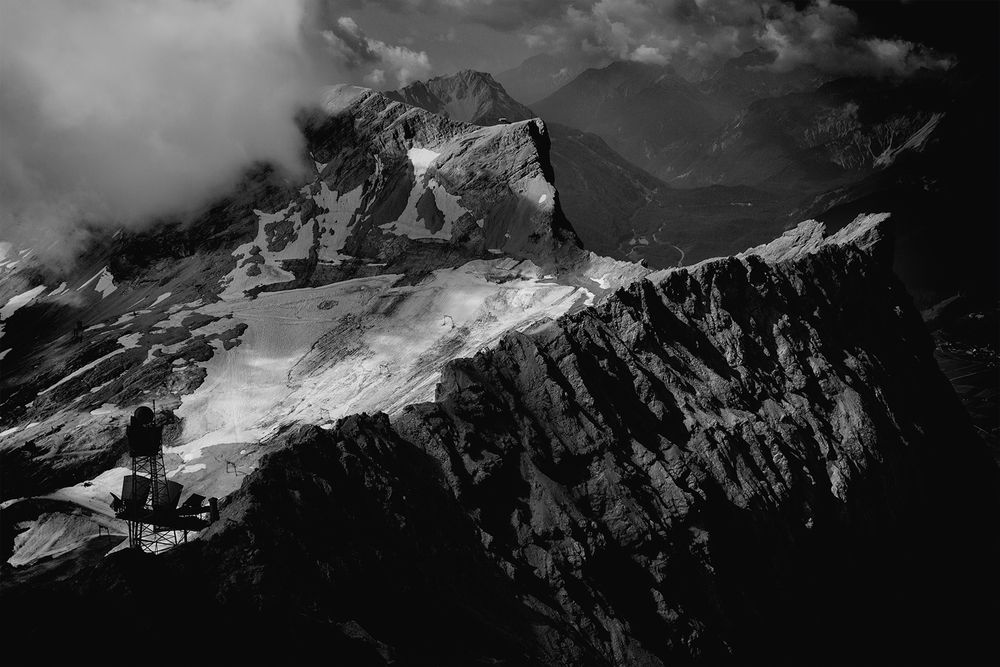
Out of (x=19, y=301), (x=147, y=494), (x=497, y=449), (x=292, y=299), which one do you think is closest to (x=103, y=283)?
(x=19, y=301)

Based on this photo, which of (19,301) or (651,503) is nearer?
(651,503)

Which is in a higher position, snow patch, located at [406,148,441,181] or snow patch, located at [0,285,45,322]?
snow patch, located at [0,285,45,322]

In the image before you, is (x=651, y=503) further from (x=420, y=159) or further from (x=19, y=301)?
(x=19, y=301)

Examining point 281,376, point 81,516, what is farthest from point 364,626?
point 281,376

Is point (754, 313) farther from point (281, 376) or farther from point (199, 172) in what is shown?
point (199, 172)

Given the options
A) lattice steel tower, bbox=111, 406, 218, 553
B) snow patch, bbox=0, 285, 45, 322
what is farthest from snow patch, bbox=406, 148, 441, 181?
lattice steel tower, bbox=111, 406, 218, 553

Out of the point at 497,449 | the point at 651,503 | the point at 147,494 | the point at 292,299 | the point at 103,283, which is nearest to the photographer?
the point at 147,494

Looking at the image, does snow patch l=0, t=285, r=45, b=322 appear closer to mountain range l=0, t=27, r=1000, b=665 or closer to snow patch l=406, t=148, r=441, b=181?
mountain range l=0, t=27, r=1000, b=665

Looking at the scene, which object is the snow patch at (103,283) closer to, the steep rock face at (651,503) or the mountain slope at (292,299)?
the mountain slope at (292,299)
